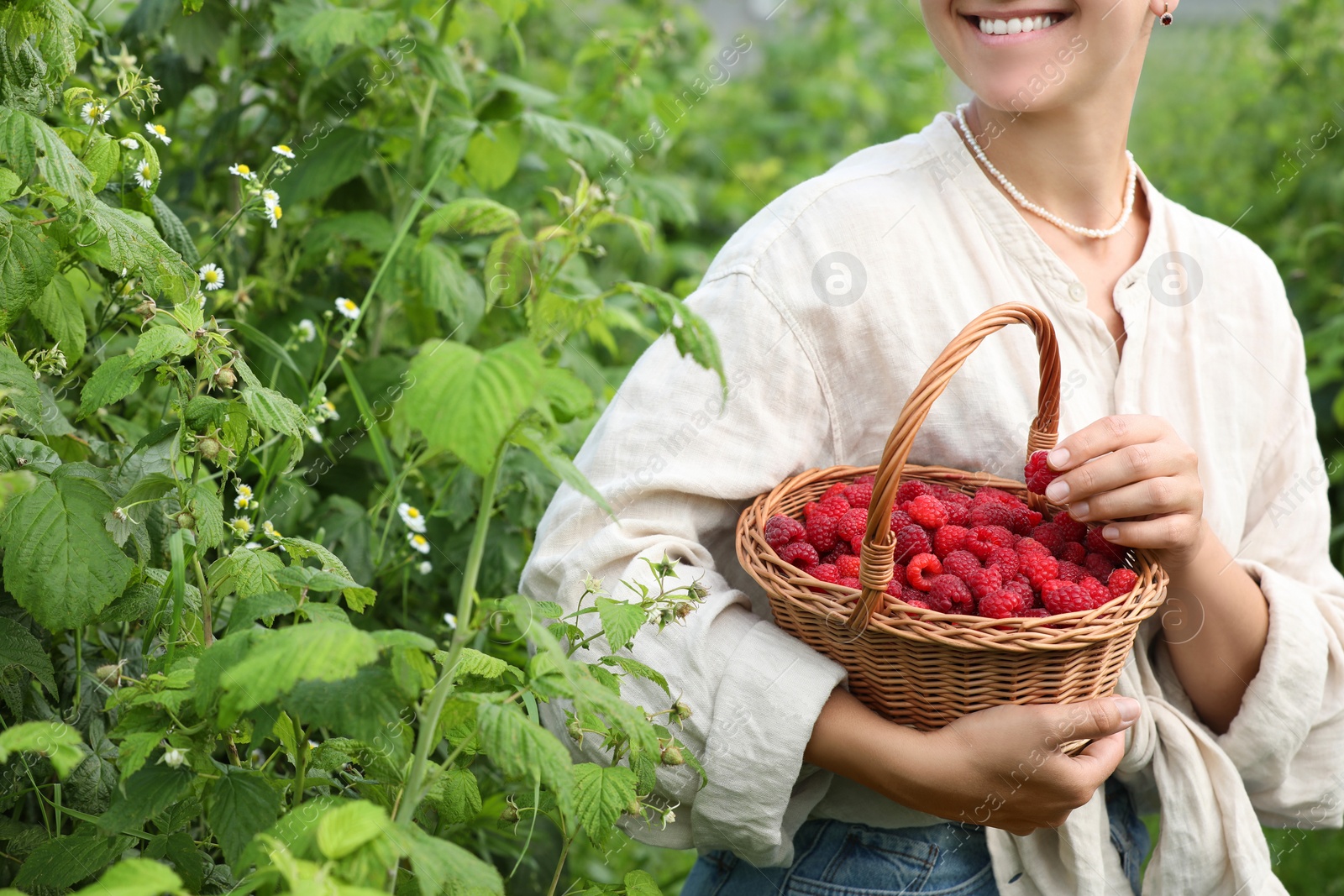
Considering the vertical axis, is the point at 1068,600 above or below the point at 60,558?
below

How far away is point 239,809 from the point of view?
3.10ft

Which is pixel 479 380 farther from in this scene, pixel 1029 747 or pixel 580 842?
pixel 580 842

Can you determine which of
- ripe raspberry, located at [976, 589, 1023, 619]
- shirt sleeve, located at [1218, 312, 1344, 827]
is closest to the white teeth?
shirt sleeve, located at [1218, 312, 1344, 827]

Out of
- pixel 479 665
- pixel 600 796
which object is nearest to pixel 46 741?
pixel 479 665

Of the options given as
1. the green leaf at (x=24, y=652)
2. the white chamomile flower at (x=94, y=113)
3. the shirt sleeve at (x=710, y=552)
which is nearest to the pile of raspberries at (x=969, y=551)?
the shirt sleeve at (x=710, y=552)

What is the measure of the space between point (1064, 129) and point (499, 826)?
131cm

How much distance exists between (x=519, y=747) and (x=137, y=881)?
0.27 m

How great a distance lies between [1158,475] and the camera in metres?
1.22

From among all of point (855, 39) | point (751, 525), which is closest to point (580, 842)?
point (751, 525)

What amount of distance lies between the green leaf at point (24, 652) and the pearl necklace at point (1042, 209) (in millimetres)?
1276

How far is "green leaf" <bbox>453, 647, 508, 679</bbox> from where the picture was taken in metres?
1.03

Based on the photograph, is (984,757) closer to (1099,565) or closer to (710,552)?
(1099,565)

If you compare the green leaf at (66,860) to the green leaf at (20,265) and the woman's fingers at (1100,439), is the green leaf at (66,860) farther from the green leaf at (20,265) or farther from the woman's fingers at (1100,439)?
the woman's fingers at (1100,439)

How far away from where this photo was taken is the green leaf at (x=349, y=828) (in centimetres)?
77
